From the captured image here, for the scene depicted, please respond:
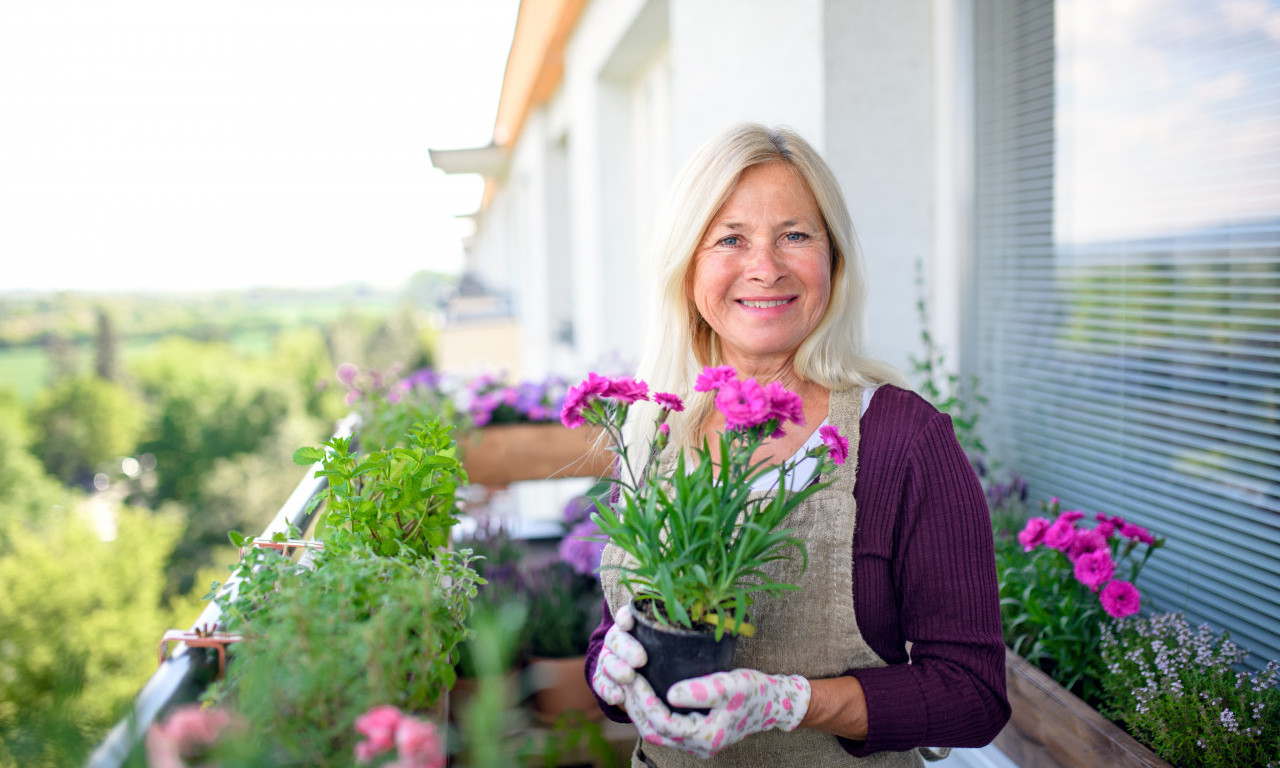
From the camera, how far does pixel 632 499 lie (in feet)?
3.38

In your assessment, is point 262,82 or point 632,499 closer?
point 632,499

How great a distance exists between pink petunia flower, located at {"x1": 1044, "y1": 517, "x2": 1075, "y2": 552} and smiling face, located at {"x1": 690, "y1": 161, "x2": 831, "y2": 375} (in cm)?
74

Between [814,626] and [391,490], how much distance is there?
676 mm

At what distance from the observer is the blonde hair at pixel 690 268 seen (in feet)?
4.49

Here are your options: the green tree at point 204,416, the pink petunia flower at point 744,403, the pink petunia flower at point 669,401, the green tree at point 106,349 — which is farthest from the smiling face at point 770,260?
the green tree at point 106,349

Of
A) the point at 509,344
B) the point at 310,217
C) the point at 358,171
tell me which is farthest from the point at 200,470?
the point at 509,344

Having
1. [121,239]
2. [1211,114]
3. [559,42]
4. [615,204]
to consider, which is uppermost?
[121,239]

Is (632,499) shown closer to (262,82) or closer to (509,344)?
(509,344)

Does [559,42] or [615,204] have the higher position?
[559,42]

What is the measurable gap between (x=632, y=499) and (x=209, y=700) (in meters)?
0.50

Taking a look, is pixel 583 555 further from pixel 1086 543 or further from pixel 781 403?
pixel 781 403

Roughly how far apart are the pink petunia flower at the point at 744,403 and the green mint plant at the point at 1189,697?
99cm

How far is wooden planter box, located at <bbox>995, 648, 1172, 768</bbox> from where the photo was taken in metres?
1.35

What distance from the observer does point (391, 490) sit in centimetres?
127
